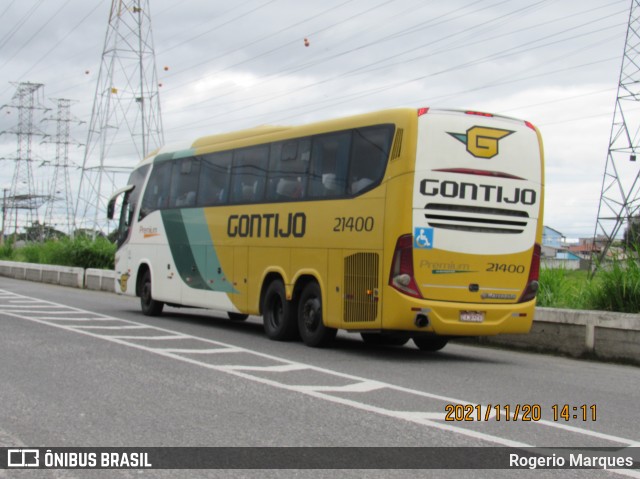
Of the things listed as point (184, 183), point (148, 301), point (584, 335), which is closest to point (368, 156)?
point (584, 335)

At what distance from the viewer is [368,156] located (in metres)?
13.0

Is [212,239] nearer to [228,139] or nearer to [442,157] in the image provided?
[228,139]

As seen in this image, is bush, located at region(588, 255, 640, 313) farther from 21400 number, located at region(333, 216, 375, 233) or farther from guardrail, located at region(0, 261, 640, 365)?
21400 number, located at region(333, 216, 375, 233)

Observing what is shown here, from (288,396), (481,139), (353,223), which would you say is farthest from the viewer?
(353,223)

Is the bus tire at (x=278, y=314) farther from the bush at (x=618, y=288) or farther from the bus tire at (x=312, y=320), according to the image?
the bush at (x=618, y=288)

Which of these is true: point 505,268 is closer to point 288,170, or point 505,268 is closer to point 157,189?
point 288,170

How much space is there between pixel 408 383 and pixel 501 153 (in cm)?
425

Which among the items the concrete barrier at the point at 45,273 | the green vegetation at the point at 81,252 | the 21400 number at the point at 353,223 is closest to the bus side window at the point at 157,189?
the 21400 number at the point at 353,223

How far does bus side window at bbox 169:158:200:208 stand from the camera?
1820 centimetres

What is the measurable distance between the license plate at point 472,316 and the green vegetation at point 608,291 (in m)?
3.39

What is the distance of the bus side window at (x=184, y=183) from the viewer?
18.2m

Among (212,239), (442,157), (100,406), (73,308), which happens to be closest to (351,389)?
(100,406)

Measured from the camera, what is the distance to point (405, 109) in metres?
12.6

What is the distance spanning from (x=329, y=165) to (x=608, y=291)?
5.17 metres
